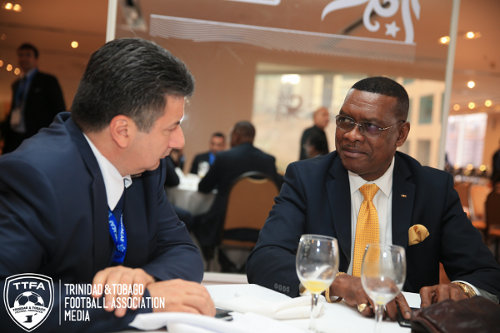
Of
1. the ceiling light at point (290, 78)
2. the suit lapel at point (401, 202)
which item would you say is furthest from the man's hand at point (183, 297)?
the ceiling light at point (290, 78)

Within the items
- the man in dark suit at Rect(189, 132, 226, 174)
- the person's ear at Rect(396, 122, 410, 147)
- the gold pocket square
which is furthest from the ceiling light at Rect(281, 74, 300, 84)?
the gold pocket square

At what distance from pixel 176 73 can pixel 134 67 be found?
13 cm

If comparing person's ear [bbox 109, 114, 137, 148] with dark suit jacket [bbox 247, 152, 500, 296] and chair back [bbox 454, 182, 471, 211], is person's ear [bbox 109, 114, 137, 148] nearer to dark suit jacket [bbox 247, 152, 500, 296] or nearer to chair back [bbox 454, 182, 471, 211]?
dark suit jacket [bbox 247, 152, 500, 296]

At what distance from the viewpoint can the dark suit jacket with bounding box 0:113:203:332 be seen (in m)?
1.19

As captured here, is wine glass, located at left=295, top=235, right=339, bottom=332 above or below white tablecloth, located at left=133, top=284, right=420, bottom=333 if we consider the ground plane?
above

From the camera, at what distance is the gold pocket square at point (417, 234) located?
2.02 meters

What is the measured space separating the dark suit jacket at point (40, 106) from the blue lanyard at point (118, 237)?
4189 millimetres

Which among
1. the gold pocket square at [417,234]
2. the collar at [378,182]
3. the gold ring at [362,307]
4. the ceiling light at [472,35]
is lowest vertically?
the gold ring at [362,307]

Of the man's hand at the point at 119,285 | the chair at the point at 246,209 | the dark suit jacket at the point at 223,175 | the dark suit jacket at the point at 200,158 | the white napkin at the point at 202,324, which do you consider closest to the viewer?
the white napkin at the point at 202,324

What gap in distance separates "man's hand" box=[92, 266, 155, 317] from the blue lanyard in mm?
221

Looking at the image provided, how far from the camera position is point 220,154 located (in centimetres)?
478

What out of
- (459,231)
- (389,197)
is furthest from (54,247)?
(459,231)

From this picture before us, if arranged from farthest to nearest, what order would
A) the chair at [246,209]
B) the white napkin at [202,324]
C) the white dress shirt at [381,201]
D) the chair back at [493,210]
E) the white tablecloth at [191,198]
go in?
the chair back at [493,210] < the white tablecloth at [191,198] < the chair at [246,209] < the white dress shirt at [381,201] < the white napkin at [202,324]

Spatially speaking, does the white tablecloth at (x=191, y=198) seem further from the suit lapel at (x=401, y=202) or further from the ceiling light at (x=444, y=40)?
the suit lapel at (x=401, y=202)
